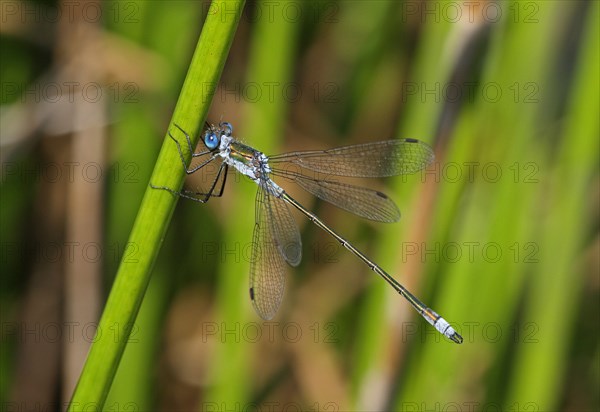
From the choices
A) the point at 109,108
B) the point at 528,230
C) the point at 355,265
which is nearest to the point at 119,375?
the point at 109,108

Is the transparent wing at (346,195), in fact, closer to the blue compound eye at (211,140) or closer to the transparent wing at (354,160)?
the transparent wing at (354,160)

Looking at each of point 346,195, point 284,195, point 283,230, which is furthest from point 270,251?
point 346,195

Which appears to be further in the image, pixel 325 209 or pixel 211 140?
pixel 325 209

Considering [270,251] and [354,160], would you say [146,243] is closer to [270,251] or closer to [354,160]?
[270,251]

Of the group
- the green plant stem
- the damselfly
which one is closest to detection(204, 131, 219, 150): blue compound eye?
the damselfly

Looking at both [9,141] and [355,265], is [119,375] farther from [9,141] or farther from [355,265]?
[355,265]
